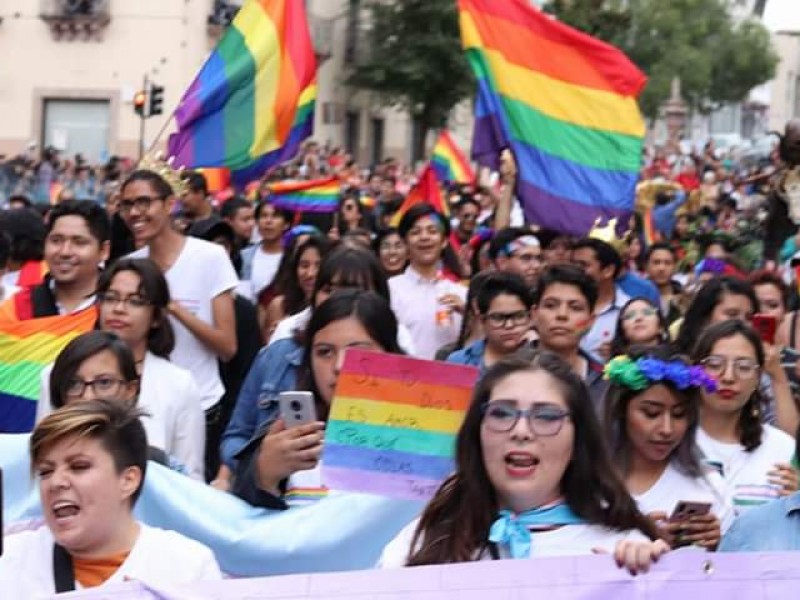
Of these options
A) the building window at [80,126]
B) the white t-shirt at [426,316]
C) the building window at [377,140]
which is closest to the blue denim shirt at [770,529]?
the white t-shirt at [426,316]

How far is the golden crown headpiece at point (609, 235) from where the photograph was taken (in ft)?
34.0

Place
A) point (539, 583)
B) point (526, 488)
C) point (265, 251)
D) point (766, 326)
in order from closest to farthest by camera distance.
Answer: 1. point (539, 583)
2. point (526, 488)
3. point (766, 326)
4. point (265, 251)

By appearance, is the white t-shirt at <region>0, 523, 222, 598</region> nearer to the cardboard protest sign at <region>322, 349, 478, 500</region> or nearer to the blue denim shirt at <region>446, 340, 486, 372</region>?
the cardboard protest sign at <region>322, 349, 478, 500</region>

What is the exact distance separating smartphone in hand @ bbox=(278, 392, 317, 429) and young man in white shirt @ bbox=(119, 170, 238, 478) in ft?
9.61

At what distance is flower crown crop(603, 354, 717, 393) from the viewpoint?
5.74 m

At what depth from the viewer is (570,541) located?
168 inches

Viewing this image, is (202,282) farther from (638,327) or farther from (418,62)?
(418,62)

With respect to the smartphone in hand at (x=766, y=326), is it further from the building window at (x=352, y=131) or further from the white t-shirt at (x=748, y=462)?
the building window at (x=352, y=131)

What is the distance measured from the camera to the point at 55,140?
38188 millimetres

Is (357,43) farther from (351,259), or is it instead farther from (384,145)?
(351,259)

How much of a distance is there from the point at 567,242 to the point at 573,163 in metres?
0.57

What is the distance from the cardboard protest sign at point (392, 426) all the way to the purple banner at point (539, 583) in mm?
685

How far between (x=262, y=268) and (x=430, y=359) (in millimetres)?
6274

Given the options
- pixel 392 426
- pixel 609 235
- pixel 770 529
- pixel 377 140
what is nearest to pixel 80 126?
pixel 377 140
